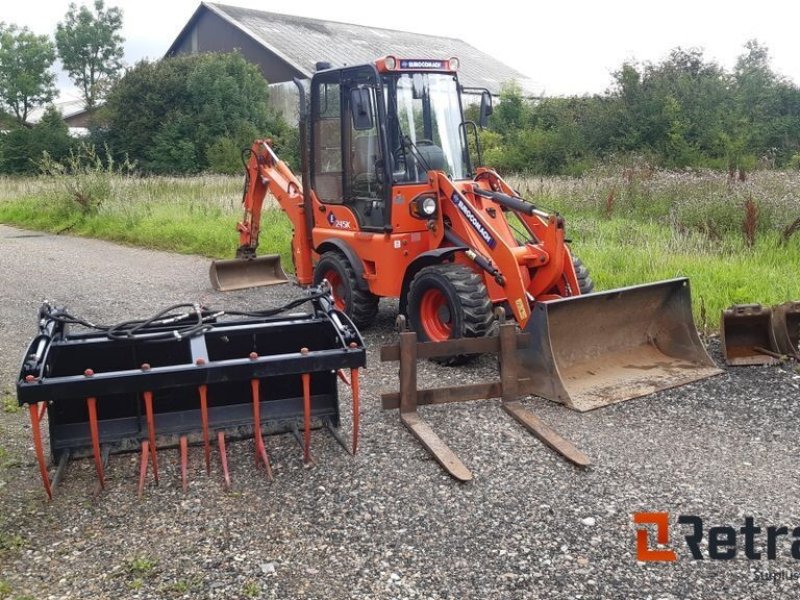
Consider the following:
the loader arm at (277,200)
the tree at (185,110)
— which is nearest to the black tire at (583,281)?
the loader arm at (277,200)

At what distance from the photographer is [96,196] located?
16.6 m

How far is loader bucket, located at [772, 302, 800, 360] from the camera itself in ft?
19.5

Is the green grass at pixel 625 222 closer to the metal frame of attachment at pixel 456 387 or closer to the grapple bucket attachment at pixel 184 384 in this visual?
the metal frame of attachment at pixel 456 387

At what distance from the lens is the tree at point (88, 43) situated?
4431 centimetres

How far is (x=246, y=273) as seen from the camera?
32.4 feet

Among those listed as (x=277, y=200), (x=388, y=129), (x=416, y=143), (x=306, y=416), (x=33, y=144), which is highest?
(x=33, y=144)

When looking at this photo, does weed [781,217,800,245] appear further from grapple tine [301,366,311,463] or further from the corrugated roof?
the corrugated roof

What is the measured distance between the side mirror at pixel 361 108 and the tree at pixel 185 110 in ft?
74.3

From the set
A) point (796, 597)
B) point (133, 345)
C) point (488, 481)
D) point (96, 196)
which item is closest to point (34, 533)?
point (133, 345)

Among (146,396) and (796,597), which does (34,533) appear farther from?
(796,597)

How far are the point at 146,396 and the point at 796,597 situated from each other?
3.04m

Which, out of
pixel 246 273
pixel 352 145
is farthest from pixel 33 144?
pixel 352 145

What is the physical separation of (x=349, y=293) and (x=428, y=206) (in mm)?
1157

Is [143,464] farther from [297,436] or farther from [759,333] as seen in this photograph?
[759,333]
